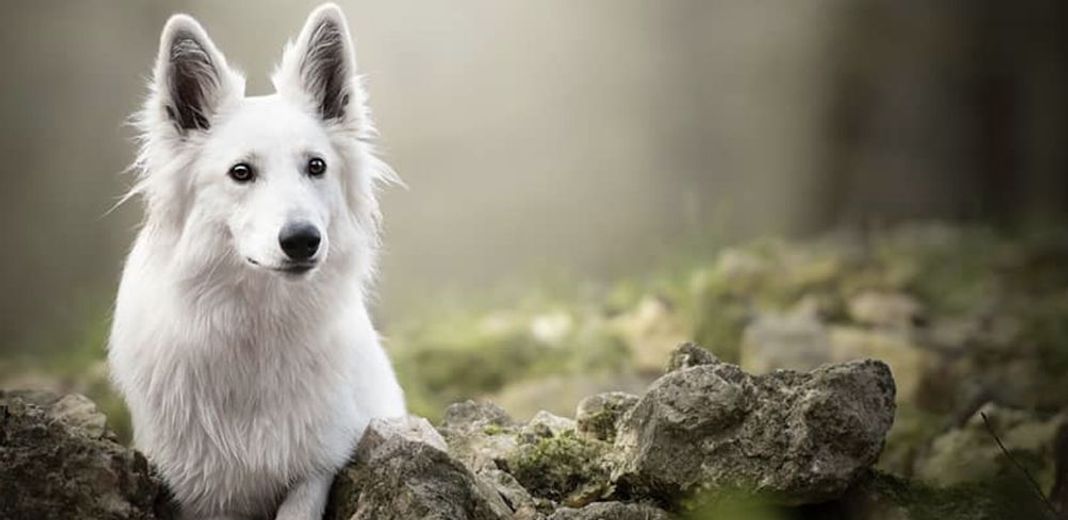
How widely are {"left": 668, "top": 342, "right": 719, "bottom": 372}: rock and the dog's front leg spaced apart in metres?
0.68

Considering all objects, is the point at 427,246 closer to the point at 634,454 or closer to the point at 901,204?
the point at 901,204

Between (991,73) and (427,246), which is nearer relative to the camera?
(427,246)

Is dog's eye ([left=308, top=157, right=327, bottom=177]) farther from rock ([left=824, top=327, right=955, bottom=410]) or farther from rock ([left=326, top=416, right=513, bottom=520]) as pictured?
rock ([left=824, top=327, right=955, bottom=410])

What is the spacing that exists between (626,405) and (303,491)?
674 mm

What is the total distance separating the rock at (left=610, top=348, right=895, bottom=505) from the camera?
1.99m

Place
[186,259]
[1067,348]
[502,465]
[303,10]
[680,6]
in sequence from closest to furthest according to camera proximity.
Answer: [186,259] < [502,465] < [1067,348] < [303,10] < [680,6]

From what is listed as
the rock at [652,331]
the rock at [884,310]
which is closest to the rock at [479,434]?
the rock at [652,331]

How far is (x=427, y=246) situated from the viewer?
7312 mm

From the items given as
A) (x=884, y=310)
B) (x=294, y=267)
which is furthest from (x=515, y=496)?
(x=884, y=310)

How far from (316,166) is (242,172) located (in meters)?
0.13

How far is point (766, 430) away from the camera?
79.7 inches

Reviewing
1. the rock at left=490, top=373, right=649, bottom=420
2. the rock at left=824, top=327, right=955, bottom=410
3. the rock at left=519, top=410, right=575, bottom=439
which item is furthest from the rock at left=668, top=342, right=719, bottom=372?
the rock at left=824, top=327, right=955, bottom=410

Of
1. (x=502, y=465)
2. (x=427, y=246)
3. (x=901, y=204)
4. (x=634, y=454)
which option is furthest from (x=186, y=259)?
(x=901, y=204)

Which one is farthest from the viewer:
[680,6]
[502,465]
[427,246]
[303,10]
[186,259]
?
[680,6]
